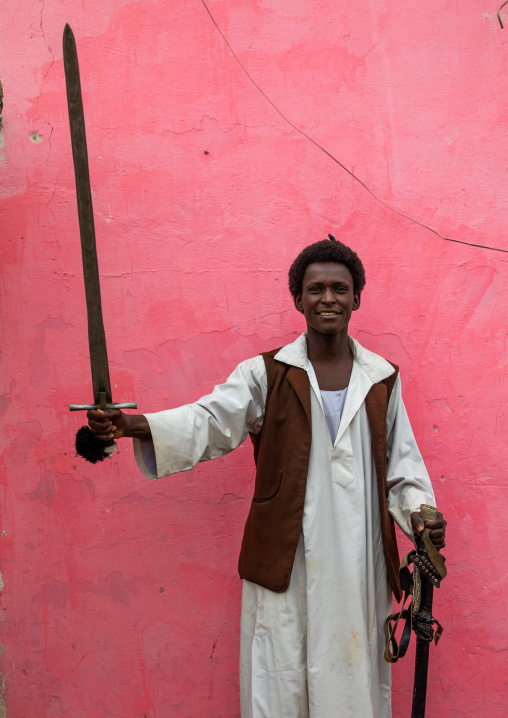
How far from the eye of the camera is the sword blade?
1.69m

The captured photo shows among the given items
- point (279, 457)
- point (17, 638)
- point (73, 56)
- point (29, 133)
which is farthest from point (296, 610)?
point (29, 133)

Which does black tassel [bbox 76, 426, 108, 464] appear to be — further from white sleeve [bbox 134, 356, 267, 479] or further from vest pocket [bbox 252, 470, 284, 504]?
vest pocket [bbox 252, 470, 284, 504]

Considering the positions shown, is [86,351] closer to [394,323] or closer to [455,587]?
[394,323]

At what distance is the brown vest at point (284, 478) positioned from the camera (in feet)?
6.52

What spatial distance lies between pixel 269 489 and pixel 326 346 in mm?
520

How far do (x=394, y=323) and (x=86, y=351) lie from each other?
48.5 inches

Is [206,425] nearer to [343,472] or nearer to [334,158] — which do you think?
[343,472]

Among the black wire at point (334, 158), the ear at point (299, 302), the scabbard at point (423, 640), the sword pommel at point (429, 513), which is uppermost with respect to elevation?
the black wire at point (334, 158)

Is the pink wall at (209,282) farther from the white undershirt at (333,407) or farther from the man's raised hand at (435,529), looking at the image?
the man's raised hand at (435,529)

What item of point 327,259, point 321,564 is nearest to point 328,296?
point 327,259

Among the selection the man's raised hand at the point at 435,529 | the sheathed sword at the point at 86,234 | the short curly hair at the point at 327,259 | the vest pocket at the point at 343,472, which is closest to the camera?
the sheathed sword at the point at 86,234

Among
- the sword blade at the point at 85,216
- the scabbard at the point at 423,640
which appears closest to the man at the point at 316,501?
the scabbard at the point at 423,640

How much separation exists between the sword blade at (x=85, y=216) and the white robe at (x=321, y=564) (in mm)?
299

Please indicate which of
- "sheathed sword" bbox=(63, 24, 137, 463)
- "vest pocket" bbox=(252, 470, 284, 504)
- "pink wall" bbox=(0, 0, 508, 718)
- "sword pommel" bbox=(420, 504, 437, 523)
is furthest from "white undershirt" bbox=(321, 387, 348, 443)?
"sheathed sword" bbox=(63, 24, 137, 463)
